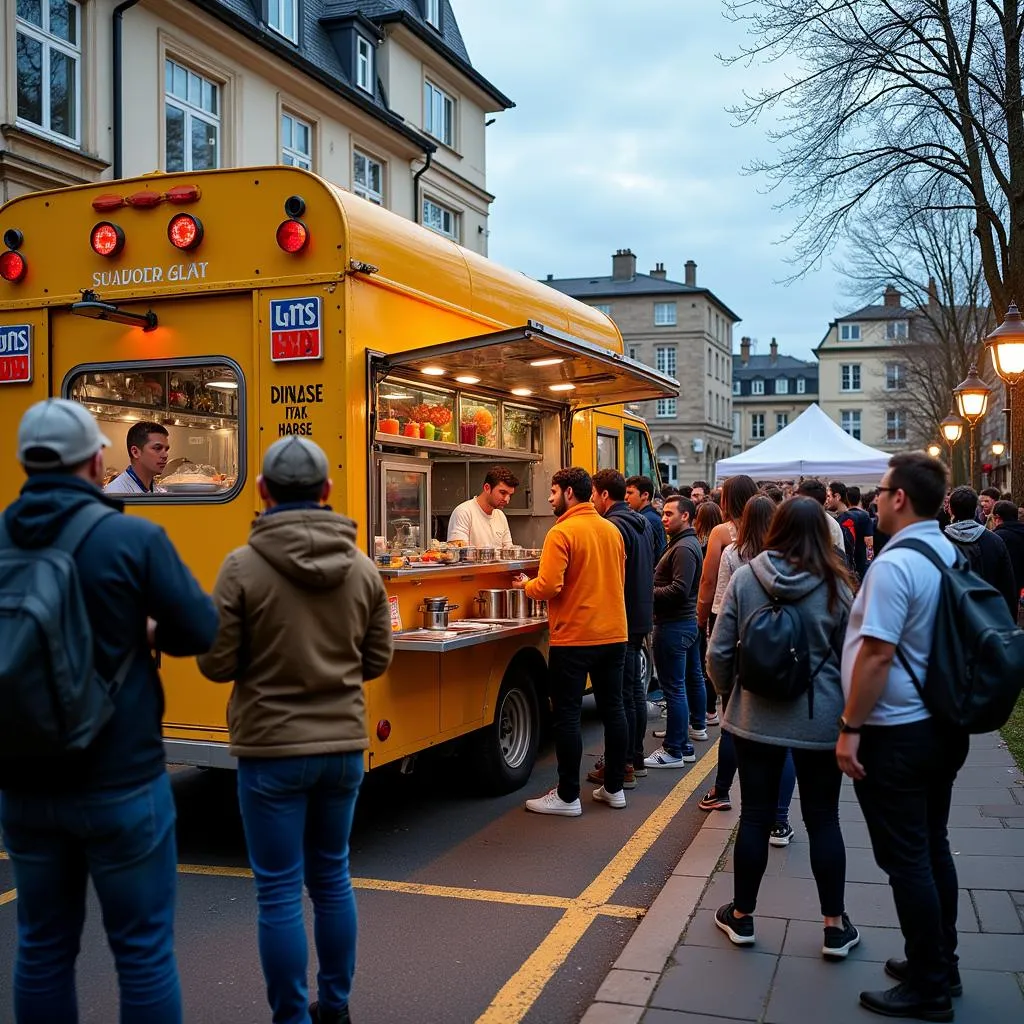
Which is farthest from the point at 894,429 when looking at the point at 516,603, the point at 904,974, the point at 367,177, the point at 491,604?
the point at 904,974

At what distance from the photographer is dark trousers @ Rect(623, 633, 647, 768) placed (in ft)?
24.1

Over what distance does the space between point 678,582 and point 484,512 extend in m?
1.71

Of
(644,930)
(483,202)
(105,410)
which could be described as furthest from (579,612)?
(483,202)

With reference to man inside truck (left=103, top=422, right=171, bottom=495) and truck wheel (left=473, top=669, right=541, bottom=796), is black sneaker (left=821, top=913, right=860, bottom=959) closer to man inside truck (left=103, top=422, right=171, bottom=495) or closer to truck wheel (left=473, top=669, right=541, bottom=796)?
truck wheel (left=473, top=669, right=541, bottom=796)

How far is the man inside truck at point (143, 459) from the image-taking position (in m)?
5.90

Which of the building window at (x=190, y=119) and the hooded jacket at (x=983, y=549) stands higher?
the building window at (x=190, y=119)

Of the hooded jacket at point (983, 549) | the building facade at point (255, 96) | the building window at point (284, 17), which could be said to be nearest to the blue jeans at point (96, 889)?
the hooded jacket at point (983, 549)

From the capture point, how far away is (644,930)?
15.0 feet

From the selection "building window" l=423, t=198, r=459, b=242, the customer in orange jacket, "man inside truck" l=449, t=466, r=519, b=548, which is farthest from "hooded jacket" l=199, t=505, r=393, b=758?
"building window" l=423, t=198, r=459, b=242

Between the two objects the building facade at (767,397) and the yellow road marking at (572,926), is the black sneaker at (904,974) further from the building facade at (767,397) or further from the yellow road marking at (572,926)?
the building facade at (767,397)

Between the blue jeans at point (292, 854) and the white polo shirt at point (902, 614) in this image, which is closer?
the blue jeans at point (292, 854)

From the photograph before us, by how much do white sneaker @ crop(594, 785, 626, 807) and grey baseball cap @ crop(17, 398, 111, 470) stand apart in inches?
185

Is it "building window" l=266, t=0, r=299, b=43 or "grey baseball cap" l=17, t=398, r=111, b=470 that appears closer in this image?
"grey baseball cap" l=17, t=398, r=111, b=470

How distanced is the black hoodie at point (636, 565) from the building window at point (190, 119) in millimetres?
13006
